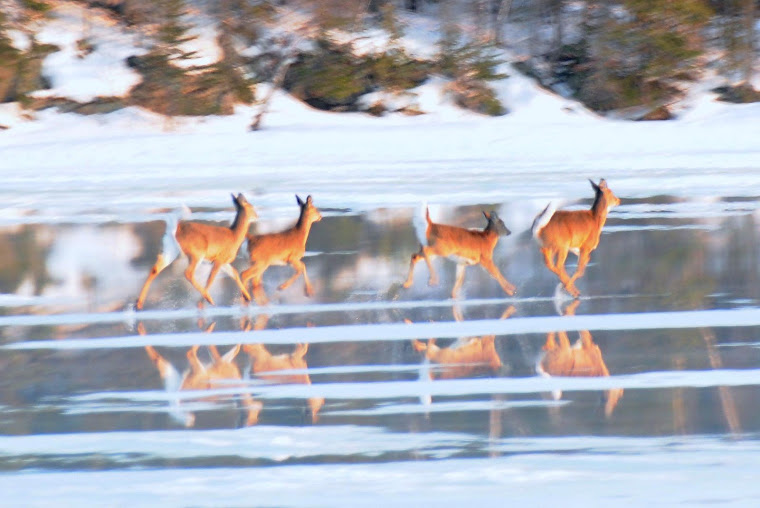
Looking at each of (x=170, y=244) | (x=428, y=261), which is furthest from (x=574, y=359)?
(x=170, y=244)

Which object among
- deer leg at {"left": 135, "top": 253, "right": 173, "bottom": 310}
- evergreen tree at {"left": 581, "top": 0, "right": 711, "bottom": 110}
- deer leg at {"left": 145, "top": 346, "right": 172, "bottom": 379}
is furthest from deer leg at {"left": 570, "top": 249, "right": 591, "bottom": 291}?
evergreen tree at {"left": 581, "top": 0, "right": 711, "bottom": 110}

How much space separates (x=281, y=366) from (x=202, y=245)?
2317mm

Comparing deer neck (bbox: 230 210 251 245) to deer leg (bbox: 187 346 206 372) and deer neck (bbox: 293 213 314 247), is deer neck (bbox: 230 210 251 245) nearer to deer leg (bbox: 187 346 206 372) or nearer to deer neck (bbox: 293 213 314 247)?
deer neck (bbox: 293 213 314 247)

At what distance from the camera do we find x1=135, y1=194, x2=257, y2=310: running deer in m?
10.3

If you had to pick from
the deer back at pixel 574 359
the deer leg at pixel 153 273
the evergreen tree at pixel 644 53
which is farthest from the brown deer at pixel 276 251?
the evergreen tree at pixel 644 53

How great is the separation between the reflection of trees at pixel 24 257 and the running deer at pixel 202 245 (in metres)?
2.09

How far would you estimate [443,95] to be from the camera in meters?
35.7

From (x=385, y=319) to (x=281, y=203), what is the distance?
9428 mm

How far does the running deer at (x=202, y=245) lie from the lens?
1031 cm

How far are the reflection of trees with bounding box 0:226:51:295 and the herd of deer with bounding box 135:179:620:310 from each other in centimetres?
207

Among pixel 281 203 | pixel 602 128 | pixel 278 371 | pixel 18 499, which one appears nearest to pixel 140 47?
pixel 602 128

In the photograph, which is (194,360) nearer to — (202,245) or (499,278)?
(202,245)

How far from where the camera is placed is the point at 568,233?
11.1 meters

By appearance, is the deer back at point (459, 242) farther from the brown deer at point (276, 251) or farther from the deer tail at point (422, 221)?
the brown deer at point (276, 251)
